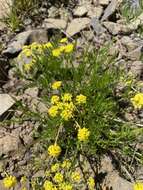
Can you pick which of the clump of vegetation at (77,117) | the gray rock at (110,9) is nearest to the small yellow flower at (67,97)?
the clump of vegetation at (77,117)

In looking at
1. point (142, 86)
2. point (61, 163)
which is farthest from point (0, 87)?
point (142, 86)

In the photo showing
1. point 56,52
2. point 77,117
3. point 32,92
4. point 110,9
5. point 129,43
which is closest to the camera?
point 77,117

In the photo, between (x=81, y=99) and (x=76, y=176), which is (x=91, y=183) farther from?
(x=81, y=99)

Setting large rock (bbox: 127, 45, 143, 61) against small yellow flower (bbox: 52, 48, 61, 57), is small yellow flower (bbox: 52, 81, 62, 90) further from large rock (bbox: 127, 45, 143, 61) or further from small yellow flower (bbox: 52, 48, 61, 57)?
large rock (bbox: 127, 45, 143, 61)

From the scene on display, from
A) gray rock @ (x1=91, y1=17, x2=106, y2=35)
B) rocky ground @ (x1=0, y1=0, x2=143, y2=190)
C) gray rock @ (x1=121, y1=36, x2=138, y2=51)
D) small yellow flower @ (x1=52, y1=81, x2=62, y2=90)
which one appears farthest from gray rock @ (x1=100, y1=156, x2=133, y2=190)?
gray rock @ (x1=91, y1=17, x2=106, y2=35)

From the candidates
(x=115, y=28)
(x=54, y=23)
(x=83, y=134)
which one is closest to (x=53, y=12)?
(x=54, y=23)
